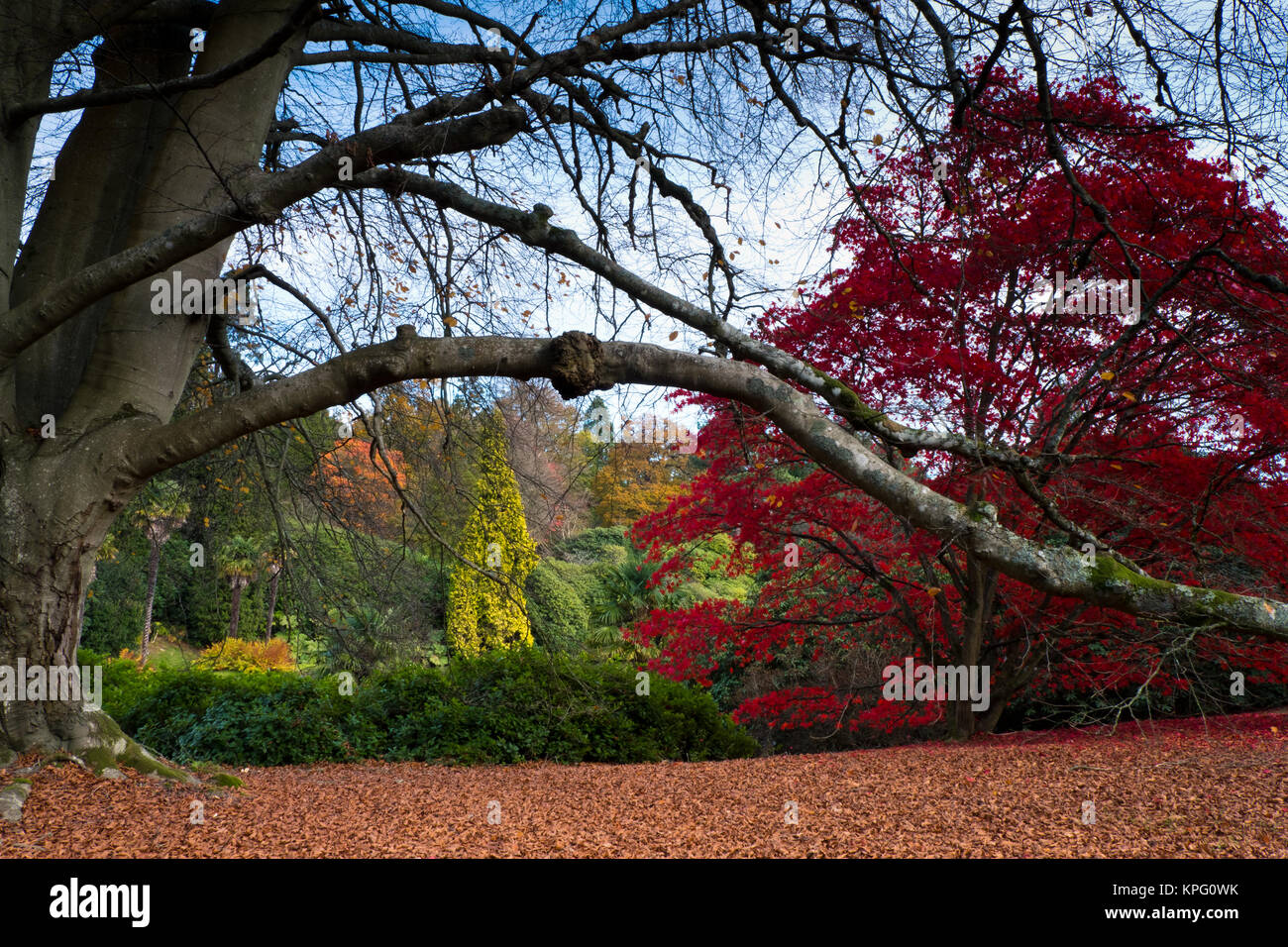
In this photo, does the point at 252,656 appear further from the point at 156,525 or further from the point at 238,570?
the point at 238,570

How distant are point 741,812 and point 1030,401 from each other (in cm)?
386

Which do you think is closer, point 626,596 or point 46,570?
point 46,570

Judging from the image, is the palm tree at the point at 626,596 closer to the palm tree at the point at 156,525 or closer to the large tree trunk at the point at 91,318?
the palm tree at the point at 156,525

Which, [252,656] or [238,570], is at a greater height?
[238,570]

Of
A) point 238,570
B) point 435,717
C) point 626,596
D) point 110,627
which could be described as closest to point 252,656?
point 238,570

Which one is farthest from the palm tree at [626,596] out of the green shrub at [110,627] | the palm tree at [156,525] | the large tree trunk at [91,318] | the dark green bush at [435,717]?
the large tree trunk at [91,318]

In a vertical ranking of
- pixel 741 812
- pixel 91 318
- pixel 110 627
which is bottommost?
pixel 110 627

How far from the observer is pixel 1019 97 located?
5305 millimetres

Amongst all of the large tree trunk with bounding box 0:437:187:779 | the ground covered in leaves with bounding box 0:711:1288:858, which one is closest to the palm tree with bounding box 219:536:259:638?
the ground covered in leaves with bounding box 0:711:1288:858

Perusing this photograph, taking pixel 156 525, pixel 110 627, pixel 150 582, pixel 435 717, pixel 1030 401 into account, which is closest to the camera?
pixel 1030 401

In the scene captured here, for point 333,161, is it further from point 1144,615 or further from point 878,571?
point 878,571

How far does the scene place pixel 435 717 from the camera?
7.45 m

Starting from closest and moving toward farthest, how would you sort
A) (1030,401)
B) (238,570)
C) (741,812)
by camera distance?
(741,812) → (1030,401) → (238,570)

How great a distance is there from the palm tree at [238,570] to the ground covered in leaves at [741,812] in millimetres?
10291
